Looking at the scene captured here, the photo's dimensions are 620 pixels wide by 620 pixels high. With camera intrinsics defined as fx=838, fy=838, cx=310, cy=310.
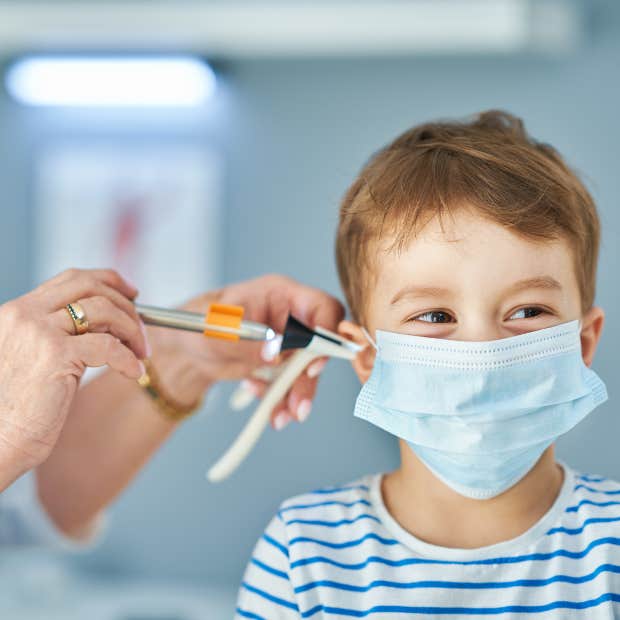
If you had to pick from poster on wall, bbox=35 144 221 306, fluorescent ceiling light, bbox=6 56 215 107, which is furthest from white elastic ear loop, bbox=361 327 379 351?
fluorescent ceiling light, bbox=6 56 215 107

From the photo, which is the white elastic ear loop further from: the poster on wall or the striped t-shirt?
the poster on wall

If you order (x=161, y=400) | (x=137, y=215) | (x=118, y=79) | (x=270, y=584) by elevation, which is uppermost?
(x=118, y=79)

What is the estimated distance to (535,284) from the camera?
0.96 metres

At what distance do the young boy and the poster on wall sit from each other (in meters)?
1.81

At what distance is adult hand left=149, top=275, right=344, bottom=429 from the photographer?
1.21 meters

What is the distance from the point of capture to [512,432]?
3.10ft

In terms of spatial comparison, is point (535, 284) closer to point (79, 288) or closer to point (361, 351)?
point (361, 351)

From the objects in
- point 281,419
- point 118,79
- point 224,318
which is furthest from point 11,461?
point 118,79

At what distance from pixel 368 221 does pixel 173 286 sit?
5.97ft

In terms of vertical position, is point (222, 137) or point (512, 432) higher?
point (222, 137)

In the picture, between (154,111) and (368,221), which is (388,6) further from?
(368,221)

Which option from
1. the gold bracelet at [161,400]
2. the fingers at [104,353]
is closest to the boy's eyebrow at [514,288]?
the fingers at [104,353]

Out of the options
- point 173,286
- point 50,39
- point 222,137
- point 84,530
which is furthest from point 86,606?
point 50,39

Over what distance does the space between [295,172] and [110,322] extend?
1.89 meters
